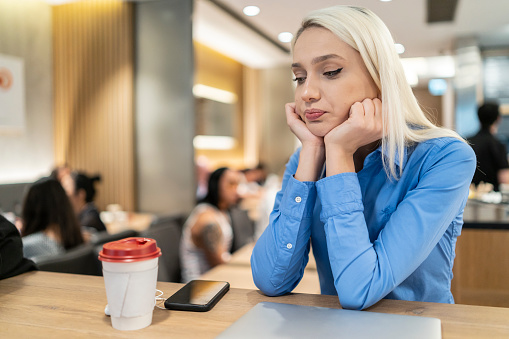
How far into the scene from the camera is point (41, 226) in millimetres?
2297

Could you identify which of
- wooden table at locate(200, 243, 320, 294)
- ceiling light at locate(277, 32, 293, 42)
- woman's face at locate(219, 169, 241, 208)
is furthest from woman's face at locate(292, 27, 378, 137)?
woman's face at locate(219, 169, 241, 208)

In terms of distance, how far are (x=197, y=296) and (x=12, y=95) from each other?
14.4ft

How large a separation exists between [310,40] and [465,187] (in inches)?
18.2

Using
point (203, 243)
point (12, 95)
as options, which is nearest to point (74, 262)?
point (203, 243)

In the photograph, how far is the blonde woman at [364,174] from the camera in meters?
0.90

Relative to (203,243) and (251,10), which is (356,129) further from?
(203,243)

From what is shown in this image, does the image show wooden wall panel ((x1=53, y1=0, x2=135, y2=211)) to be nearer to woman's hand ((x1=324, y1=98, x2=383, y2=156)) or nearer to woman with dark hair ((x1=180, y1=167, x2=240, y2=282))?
woman with dark hair ((x1=180, y1=167, x2=240, y2=282))

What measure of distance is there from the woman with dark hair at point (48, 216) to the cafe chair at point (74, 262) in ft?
1.11

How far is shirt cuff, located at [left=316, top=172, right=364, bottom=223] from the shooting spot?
0.93 metres

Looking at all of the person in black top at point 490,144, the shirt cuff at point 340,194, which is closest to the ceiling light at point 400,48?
the shirt cuff at point 340,194

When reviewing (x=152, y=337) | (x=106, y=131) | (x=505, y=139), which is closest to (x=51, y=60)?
(x=106, y=131)

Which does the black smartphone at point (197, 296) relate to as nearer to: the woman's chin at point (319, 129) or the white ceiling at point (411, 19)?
the woman's chin at point (319, 129)

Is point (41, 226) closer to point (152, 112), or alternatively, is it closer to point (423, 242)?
point (423, 242)

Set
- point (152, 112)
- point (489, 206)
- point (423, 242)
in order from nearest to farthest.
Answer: point (423, 242) → point (489, 206) → point (152, 112)
